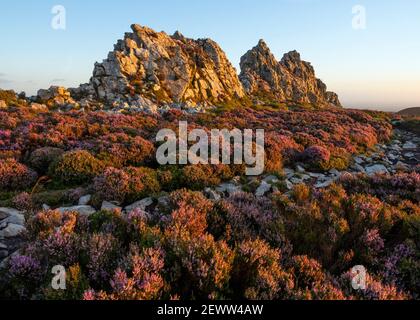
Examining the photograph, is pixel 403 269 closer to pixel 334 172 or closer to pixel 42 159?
pixel 334 172

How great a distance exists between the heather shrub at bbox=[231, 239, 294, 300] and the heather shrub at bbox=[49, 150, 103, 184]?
7.06 meters

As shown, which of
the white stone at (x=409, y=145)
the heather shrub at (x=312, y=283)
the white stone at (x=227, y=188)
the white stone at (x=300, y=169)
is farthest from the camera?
the white stone at (x=409, y=145)

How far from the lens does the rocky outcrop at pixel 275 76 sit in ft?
239

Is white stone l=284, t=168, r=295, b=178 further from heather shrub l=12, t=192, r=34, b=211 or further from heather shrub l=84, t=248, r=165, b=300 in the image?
heather shrub l=12, t=192, r=34, b=211

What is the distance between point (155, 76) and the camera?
44719 mm

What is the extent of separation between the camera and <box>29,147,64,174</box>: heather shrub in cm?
1086

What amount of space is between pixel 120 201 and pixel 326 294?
6.10 meters

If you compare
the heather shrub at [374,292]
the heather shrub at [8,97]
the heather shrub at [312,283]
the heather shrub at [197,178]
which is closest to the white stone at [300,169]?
the heather shrub at [197,178]

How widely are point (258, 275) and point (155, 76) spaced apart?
144ft

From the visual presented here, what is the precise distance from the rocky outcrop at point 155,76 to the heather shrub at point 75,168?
2422 cm

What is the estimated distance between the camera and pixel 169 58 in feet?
160

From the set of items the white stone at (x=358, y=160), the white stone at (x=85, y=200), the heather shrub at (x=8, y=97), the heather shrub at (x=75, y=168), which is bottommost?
the white stone at (x=85, y=200)
